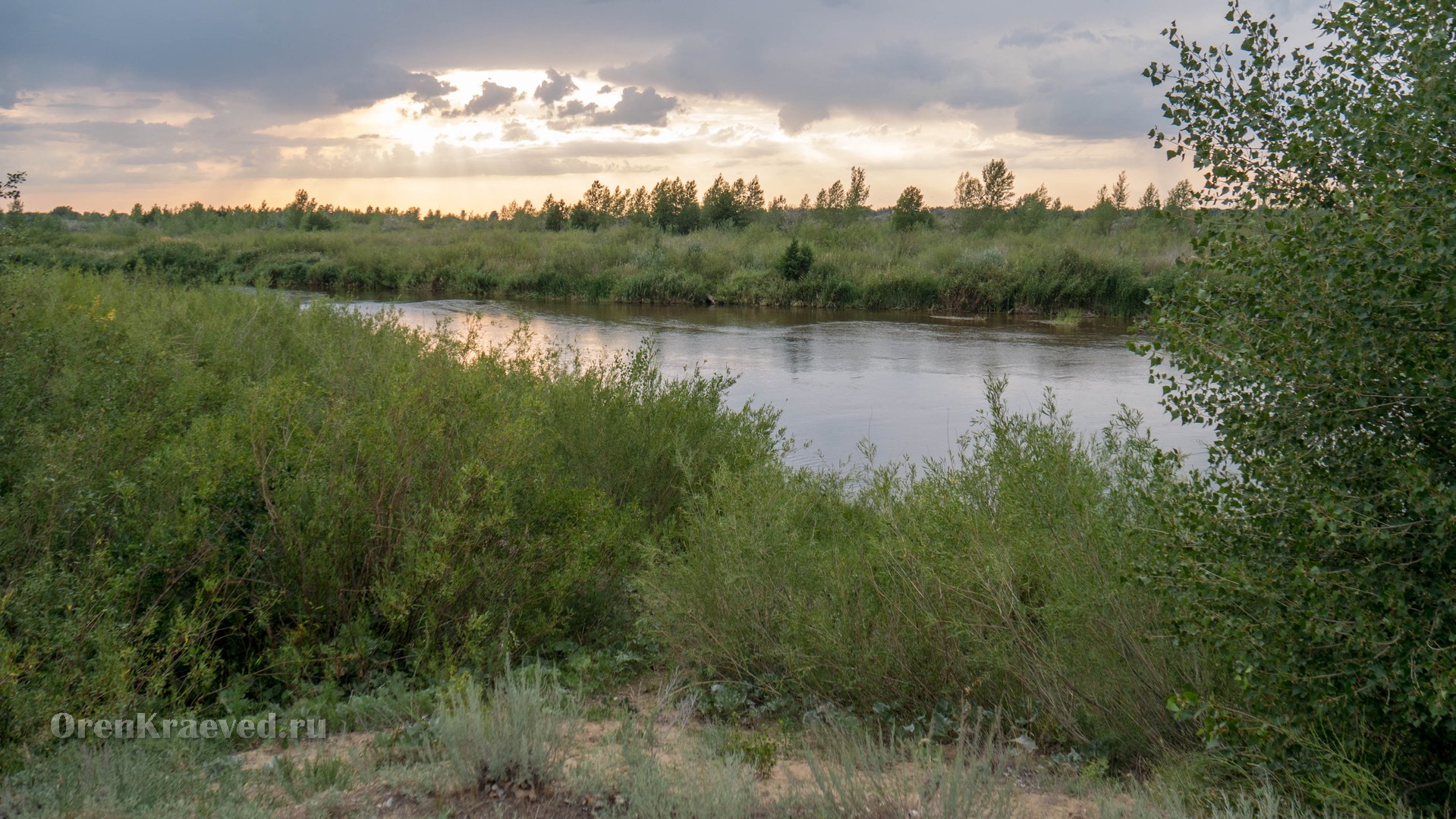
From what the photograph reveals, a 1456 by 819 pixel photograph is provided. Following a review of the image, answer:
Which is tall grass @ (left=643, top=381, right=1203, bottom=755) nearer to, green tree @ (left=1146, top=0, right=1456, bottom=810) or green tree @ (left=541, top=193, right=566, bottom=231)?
green tree @ (left=1146, top=0, right=1456, bottom=810)

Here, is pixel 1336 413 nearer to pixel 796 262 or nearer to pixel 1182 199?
pixel 1182 199

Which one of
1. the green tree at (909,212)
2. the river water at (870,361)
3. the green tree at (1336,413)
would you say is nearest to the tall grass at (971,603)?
the green tree at (1336,413)

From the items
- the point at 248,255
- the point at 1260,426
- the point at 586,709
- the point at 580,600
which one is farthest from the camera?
the point at 248,255

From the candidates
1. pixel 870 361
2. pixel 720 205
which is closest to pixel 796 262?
pixel 870 361

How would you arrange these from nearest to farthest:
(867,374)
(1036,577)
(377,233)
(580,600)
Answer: (1036,577)
(580,600)
(867,374)
(377,233)

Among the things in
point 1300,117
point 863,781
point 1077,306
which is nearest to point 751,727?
point 863,781

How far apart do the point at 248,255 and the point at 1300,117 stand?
148 ft

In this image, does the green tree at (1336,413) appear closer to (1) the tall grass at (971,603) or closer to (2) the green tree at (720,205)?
(1) the tall grass at (971,603)

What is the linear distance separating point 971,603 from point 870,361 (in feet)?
48.0

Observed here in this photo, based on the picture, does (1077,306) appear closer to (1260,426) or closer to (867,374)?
(867,374)

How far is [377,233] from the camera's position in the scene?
2313 inches

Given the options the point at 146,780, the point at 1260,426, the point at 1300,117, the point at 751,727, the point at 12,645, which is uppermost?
the point at 1300,117

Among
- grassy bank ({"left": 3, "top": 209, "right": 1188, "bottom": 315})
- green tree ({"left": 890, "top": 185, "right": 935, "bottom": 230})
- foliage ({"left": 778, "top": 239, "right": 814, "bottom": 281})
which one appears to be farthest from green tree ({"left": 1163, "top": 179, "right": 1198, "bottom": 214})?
green tree ({"left": 890, "top": 185, "right": 935, "bottom": 230})

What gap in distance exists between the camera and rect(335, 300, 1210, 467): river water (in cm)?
1208
